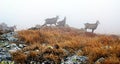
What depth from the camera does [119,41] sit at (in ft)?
49.3

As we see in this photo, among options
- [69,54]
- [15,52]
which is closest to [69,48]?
[69,54]

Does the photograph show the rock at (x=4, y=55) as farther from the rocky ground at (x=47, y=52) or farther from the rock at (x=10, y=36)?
the rock at (x=10, y=36)

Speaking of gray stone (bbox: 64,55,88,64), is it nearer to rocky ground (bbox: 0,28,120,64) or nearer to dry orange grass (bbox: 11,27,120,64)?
rocky ground (bbox: 0,28,120,64)

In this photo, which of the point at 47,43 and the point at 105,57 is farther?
the point at 47,43

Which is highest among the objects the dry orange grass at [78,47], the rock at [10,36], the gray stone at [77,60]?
the rock at [10,36]

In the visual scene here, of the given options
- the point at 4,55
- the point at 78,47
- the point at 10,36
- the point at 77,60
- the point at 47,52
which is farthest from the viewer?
the point at 10,36

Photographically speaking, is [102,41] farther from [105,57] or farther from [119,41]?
[105,57]

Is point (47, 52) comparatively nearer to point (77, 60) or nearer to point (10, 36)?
point (77, 60)

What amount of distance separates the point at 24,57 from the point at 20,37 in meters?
3.38

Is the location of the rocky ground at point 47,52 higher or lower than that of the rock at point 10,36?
lower

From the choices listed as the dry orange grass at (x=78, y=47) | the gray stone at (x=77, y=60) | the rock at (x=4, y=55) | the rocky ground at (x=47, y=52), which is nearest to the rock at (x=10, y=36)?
the rocky ground at (x=47, y=52)

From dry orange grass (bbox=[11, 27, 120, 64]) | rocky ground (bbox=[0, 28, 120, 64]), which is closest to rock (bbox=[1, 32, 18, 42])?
rocky ground (bbox=[0, 28, 120, 64])

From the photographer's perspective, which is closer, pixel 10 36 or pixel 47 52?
pixel 47 52

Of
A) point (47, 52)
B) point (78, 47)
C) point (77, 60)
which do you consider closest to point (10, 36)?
point (47, 52)
